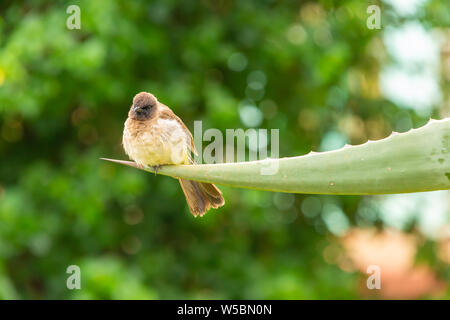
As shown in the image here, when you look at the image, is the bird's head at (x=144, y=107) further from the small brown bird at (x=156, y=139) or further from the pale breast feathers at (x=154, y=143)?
the pale breast feathers at (x=154, y=143)

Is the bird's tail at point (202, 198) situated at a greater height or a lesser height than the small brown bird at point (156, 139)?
lesser

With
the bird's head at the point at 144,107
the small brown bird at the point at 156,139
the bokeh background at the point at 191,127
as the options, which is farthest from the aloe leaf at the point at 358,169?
the bokeh background at the point at 191,127

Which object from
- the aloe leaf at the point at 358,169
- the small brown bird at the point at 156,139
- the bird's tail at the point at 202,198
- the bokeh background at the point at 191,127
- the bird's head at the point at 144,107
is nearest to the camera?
the aloe leaf at the point at 358,169

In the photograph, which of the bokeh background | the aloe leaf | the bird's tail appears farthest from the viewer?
the bokeh background

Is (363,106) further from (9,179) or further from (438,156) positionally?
(438,156)

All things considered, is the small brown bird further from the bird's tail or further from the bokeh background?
the bokeh background

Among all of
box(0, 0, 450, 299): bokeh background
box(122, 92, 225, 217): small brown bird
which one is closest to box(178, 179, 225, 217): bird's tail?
box(122, 92, 225, 217): small brown bird
